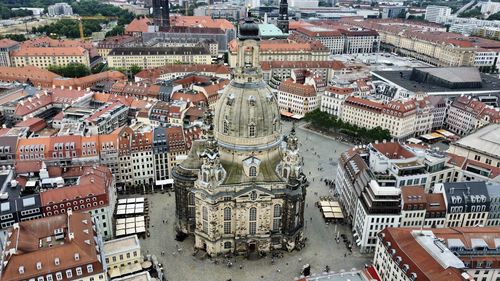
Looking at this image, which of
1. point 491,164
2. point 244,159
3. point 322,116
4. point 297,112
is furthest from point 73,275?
point 297,112

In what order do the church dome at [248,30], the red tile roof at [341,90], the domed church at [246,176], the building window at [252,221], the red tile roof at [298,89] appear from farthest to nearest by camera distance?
the red tile roof at [298,89] < the red tile roof at [341,90] < the building window at [252,221] < the church dome at [248,30] < the domed church at [246,176]

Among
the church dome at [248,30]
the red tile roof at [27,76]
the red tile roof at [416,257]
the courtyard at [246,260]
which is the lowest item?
the courtyard at [246,260]

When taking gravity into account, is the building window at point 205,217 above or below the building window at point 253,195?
below

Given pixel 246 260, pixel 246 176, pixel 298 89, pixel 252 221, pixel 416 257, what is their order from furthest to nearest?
pixel 298 89 → pixel 252 221 → pixel 246 260 → pixel 246 176 → pixel 416 257

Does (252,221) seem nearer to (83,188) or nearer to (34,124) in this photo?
(83,188)

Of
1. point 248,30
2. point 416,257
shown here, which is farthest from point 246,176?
point 416,257

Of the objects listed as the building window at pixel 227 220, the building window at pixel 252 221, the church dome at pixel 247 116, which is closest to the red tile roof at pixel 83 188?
the building window at pixel 227 220

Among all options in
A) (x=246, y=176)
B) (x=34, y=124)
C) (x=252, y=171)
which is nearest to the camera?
(x=252, y=171)

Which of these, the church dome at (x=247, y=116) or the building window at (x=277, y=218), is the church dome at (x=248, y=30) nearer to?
the church dome at (x=247, y=116)
